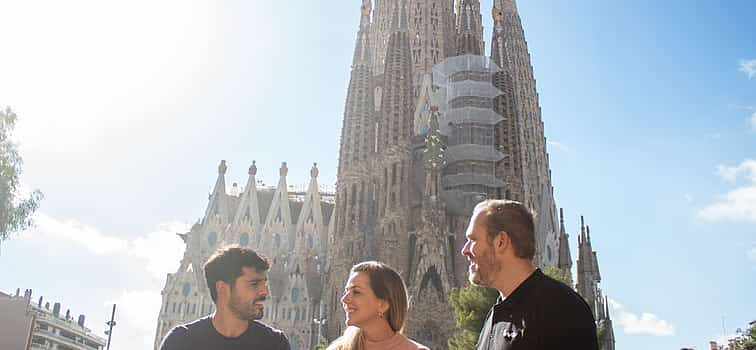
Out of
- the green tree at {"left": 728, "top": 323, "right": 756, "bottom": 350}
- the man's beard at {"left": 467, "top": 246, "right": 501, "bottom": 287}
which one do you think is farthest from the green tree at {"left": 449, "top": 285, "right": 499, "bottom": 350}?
the man's beard at {"left": 467, "top": 246, "right": 501, "bottom": 287}

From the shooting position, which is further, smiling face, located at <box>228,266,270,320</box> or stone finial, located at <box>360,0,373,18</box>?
stone finial, located at <box>360,0,373,18</box>

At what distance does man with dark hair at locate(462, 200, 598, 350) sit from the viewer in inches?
142

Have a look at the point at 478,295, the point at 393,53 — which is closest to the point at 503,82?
the point at 393,53

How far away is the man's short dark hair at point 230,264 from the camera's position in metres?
4.75

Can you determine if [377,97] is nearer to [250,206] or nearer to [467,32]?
[467,32]

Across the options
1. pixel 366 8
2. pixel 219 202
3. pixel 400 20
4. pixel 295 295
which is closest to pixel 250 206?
pixel 219 202

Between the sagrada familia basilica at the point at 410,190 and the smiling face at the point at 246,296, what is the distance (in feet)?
112

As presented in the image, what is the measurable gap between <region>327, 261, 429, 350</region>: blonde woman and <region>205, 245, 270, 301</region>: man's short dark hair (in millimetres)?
625

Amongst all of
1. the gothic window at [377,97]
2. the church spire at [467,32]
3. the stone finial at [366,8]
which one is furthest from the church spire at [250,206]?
the church spire at [467,32]

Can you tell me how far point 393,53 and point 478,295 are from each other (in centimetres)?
2754

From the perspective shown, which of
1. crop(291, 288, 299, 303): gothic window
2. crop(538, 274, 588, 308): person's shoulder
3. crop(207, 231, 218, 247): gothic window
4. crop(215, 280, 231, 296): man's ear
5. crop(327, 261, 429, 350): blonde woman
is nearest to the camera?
crop(538, 274, 588, 308): person's shoulder

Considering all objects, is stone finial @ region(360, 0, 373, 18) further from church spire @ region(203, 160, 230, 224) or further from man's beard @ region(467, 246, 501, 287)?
man's beard @ region(467, 246, 501, 287)

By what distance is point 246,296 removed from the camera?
4.73 metres

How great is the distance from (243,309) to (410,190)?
4065cm
